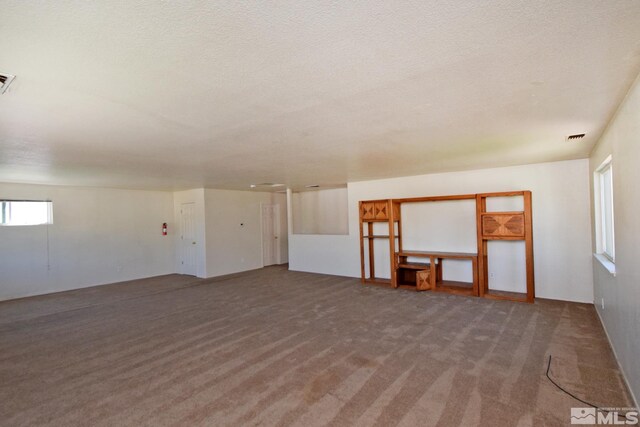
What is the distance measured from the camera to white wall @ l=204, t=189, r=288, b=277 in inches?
346

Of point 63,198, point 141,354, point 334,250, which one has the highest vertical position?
point 63,198

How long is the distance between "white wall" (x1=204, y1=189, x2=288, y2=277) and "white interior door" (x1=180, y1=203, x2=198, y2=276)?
1.96 feet

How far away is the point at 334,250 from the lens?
8594 millimetres

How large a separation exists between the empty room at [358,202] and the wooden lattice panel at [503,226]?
35mm

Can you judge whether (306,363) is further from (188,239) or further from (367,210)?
(188,239)

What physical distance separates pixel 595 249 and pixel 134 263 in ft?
32.6

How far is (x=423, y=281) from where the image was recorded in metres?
6.37

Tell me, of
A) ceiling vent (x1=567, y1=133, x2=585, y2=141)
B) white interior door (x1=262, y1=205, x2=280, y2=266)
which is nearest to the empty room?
ceiling vent (x1=567, y1=133, x2=585, y2=141)

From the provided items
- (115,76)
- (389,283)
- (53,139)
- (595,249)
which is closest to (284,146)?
(115,76)

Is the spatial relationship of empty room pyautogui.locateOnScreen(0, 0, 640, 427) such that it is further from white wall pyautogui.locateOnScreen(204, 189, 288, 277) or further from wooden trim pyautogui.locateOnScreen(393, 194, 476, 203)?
white wall pyautogui.locateOnScreen(204, 189, 288, 277)

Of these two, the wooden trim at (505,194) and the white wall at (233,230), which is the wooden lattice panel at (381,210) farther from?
the white wall at (233,230)

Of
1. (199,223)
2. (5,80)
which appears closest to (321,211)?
(199,223)

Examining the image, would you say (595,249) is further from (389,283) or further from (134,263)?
(134,263)

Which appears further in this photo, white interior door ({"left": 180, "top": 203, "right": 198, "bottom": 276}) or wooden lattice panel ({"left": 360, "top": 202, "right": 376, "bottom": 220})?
white interior door ({"left": 180, "top": 203, "right": 198, "bottom": 276})
